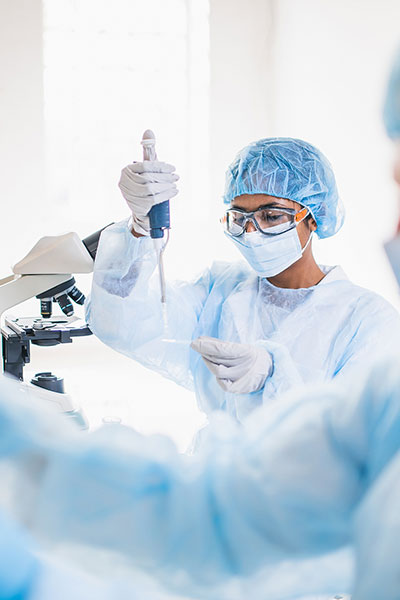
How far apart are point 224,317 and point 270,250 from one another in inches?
7.3

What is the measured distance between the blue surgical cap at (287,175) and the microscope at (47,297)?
0.39 metres

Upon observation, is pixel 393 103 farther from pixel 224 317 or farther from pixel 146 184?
pixel 224 317

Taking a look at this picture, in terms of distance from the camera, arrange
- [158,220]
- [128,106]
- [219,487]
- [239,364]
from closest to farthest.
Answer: [219,487] < [239,364] < [158,220] < [128,106]

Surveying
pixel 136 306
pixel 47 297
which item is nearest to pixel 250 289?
pixel 136 306

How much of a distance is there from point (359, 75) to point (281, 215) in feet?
6.00

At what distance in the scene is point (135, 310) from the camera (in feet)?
4.62

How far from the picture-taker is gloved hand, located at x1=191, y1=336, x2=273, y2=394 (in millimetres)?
1179

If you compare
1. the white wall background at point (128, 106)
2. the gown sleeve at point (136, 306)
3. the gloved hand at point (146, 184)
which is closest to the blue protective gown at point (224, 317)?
the gown sleeve at point (136, 306)

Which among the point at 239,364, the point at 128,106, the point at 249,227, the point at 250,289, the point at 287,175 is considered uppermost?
the point at 128,106

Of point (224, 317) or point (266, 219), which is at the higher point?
point (266, 219)

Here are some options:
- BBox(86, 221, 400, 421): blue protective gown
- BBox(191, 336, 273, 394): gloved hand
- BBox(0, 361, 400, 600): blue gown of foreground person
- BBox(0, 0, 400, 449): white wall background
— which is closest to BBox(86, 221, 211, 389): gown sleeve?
BBox(86, 221, 400, 421): blue protective gown

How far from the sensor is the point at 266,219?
1.39 meters

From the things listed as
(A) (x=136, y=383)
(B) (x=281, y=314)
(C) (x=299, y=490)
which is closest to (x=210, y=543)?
(C) (x=299, y=490)

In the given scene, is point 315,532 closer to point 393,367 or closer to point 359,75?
point 393,367
